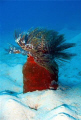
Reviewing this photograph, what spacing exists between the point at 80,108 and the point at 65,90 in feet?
2.25

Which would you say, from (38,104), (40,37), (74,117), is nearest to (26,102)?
(38,104)

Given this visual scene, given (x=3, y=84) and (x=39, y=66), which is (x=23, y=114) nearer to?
(x=39, y=66)

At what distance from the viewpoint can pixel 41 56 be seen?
8.51 feet

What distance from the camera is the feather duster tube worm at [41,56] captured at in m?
2.56

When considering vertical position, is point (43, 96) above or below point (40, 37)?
below

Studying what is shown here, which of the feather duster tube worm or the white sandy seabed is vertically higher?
the feather duster tube worm

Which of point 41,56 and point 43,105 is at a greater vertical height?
point 41,56

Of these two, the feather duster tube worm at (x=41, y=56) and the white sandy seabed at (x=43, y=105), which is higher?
the feather duster tube worm at (x=41, y=56)

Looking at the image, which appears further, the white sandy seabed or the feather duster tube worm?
the feather duster tube worm

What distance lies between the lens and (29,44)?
252 centimetres

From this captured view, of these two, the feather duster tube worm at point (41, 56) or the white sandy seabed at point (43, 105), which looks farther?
the feather duster tube worm at point (41, 56)

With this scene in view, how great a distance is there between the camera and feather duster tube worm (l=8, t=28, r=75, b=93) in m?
2.56

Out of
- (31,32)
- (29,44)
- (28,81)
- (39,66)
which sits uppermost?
(31,32)

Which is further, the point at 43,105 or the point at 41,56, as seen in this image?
the point at 41,56
